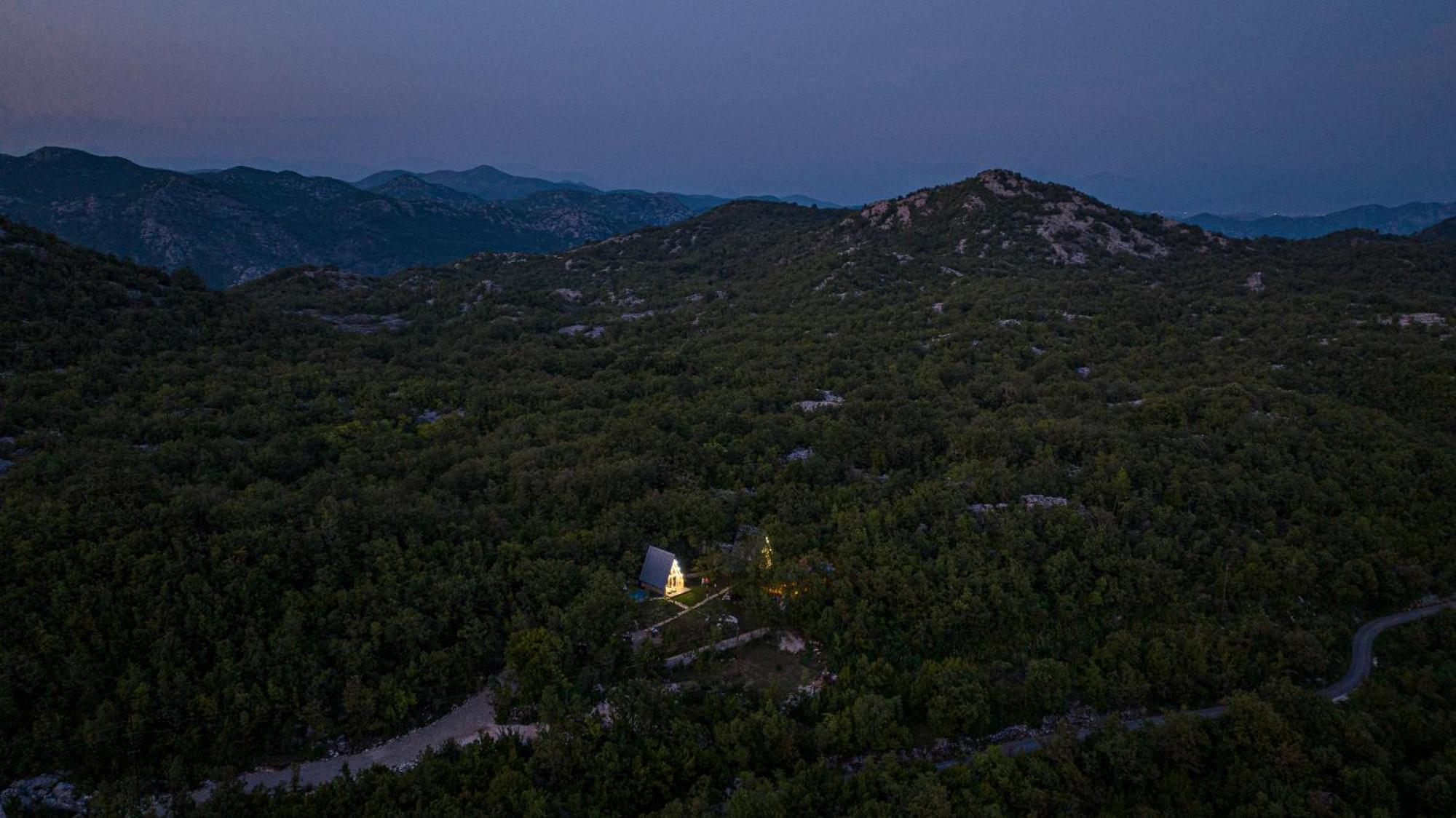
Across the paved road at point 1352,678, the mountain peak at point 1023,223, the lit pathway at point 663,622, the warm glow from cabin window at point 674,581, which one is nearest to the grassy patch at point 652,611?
the lit pathway at point 663,622

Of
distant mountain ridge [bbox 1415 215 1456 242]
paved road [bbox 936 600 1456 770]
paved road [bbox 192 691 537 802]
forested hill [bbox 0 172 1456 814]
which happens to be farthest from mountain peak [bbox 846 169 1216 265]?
paved road [bbox 192 691 537 802]

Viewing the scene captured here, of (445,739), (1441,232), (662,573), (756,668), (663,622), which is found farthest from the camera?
(1441,232)

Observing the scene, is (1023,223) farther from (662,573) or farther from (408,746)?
(408,746)

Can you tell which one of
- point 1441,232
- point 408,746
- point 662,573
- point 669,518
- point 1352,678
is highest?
point 1441,232

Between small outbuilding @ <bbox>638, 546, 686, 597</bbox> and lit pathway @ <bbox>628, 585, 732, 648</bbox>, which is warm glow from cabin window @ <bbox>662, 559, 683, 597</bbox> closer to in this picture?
small outbuilding @ <bbox>638, 546, 686, 597</bbox>

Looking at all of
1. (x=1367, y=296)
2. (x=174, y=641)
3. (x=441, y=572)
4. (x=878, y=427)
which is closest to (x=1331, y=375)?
(x=1367, y=296)

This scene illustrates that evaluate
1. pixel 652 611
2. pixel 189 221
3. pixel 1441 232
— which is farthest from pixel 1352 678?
pixel 189 221

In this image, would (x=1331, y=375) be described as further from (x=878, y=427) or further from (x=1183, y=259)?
(x=1183, y=259)
